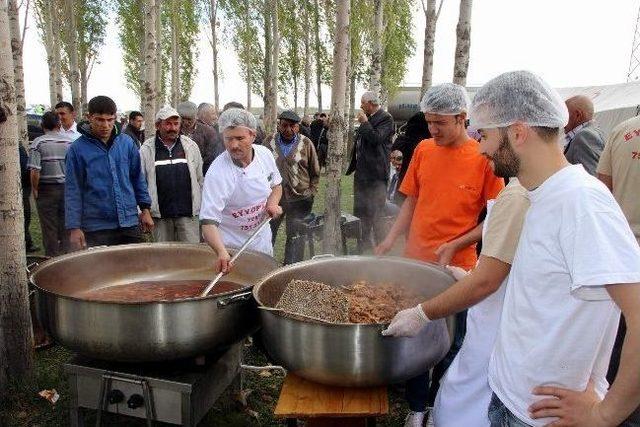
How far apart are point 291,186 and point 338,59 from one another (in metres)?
1.62

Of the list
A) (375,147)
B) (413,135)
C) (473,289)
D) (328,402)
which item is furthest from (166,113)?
(473,289)

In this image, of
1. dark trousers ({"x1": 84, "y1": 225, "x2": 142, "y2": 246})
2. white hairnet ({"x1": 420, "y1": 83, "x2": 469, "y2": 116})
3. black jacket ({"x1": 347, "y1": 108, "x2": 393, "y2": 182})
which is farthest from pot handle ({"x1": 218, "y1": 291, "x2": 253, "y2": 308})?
black jacket ({"x1": 347, "y1": 108, "x2": 393, "y2": 182})

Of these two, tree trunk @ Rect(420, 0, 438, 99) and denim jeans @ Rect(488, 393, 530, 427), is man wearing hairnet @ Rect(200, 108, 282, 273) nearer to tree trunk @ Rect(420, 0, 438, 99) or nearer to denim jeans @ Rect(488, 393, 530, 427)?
denim jeans @ Rect(488, 393, 530, 427)

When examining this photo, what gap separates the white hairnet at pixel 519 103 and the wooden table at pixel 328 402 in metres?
1.16

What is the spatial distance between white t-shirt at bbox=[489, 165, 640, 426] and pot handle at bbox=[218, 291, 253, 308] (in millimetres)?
1181

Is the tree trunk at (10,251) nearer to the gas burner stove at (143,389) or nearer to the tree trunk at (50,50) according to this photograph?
the gas burner stove at (143,389)

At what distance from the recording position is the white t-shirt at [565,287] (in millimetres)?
1209

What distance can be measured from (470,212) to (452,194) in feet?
0.52

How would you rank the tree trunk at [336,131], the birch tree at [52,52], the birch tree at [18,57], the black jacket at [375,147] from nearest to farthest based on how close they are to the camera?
1. the tree trunk at [336,131]
2. the black jacket at [375,147]
3. the birch tree at [18,57]
4. the birch tree at [52,52]

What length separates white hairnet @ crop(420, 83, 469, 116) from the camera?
9.37ft

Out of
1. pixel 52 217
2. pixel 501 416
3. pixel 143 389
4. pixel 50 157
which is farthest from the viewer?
pixel 52 217

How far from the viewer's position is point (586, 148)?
466cm

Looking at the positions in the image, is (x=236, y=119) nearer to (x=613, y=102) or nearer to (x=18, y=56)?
(x=18, y=56)

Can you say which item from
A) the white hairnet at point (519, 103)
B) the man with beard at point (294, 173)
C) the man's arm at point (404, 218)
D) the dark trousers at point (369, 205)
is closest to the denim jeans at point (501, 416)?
the white hairnet at point (519, 103)
